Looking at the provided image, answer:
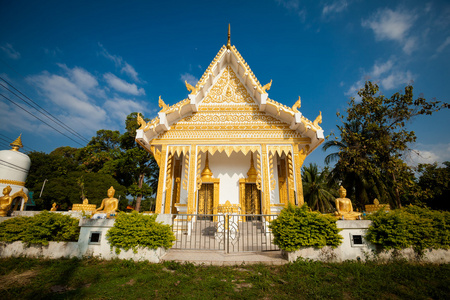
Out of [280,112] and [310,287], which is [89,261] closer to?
[310,287]

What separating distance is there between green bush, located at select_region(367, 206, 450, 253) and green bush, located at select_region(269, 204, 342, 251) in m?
0.96

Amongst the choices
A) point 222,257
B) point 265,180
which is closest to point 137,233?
point 222,257

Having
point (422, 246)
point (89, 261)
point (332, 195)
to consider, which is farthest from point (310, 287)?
point (332, 195)

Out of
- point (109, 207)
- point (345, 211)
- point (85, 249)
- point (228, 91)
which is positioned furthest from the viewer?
point (228, 91)

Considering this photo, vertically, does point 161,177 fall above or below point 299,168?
below

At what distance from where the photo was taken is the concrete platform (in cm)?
495

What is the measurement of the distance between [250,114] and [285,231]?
6272 mm

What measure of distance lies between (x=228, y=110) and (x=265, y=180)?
3740 mm

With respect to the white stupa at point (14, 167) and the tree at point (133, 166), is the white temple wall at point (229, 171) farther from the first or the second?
the tree at point (133, 166)

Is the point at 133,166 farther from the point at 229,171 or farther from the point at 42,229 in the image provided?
the point at 42,229

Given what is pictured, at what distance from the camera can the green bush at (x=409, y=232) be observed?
4988mm

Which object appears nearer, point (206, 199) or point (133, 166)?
point (206, 199)

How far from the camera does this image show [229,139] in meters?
9.73

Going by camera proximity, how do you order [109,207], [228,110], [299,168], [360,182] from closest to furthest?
[109,207] → [299,168] → [228,110] → [360,182]
